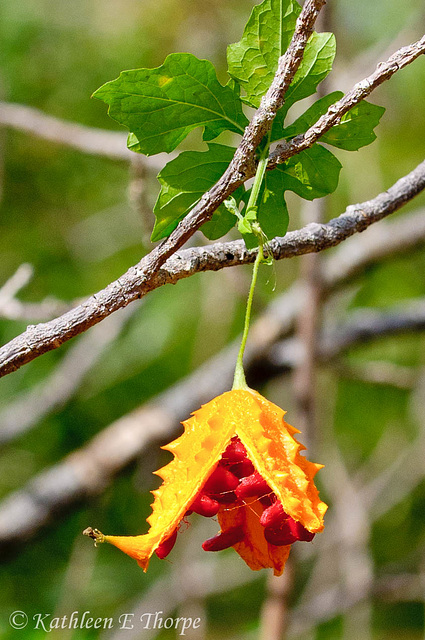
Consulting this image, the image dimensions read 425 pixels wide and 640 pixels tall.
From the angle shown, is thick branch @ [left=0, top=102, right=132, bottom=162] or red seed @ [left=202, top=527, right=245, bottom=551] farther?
thick branch @ [left=0, top=102, right=132, bottom=162]

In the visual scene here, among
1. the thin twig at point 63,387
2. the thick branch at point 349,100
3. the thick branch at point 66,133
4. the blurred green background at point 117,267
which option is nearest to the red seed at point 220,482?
the thick branch at point 349,100

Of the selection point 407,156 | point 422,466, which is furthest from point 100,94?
point 407,156

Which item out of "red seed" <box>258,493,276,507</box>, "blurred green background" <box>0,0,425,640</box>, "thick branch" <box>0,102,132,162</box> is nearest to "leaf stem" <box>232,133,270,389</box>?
"red seed" <box>258,493,276,507</box>

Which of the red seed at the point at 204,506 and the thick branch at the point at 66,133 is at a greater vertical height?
the thick branch at the point at 66,133

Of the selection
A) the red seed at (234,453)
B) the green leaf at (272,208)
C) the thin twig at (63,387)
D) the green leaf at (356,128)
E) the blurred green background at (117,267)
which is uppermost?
the blurred green background at (117,267)

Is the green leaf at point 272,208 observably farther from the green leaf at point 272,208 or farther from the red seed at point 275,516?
the red seed at point 275,516

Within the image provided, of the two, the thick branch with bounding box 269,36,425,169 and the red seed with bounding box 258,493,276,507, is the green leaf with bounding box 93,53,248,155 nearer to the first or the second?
the thick branch with bounding box 269,36,425,169
